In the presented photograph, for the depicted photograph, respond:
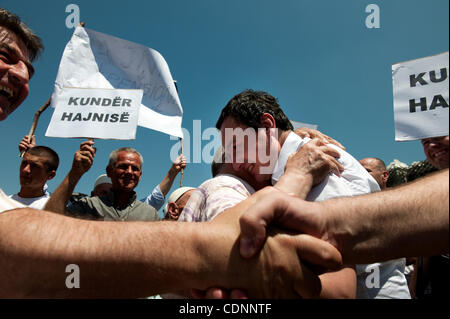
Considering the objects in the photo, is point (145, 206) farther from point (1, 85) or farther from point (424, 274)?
point (424, 274)

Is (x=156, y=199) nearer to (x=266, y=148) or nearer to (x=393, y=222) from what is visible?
(x=266, y=148)

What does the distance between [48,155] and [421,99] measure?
410 centimetres

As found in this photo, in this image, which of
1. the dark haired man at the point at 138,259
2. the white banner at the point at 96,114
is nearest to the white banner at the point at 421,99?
the dark haired man at the point at 138,259

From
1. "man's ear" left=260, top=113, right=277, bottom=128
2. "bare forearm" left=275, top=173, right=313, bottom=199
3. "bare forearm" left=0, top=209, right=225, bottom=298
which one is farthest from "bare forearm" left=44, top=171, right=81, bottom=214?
"bare forearm" left=275, top=173, right=313, bottom=199

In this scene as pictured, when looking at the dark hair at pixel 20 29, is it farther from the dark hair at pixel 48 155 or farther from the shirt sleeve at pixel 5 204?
the dark hair at pixel 48 155

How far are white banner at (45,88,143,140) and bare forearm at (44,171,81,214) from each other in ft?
1.64

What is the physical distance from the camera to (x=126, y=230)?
133cm

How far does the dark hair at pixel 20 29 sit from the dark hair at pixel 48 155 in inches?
68.1

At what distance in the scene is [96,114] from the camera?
3.65 meters

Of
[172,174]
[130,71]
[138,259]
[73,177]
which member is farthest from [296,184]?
[172,174]

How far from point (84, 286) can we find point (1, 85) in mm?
1795

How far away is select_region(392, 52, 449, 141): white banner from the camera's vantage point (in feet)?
5.76

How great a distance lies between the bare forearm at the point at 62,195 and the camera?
322cm

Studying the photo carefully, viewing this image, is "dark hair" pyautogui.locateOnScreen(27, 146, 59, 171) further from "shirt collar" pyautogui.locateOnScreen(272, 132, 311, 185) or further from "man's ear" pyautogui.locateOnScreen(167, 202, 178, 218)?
"shirt collar" pyautogui.locateOnScreen(272, 132, 311, 185)
